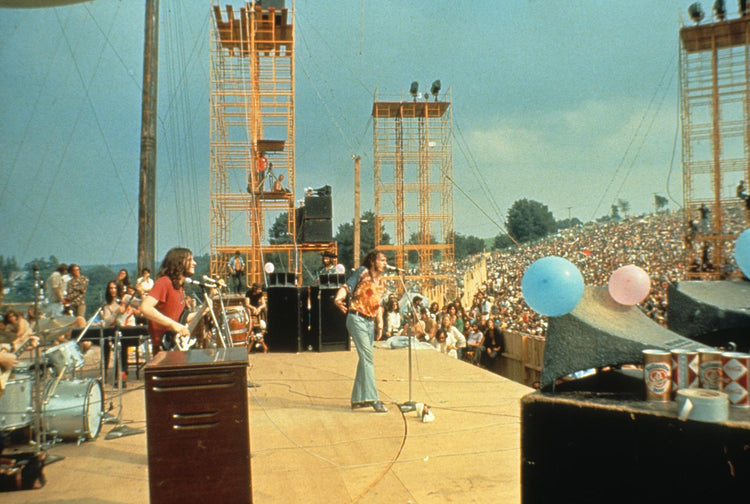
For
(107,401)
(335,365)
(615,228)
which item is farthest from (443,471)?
(615,228)

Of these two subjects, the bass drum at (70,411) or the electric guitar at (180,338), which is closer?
the bass drum at (70,411)

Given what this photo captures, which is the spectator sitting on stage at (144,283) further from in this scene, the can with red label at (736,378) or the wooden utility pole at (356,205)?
the wooden utility pole at (356,205)

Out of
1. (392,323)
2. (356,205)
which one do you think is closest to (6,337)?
(392,323)

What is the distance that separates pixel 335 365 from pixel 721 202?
20.3 metres

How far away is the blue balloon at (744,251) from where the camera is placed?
3.30 meters

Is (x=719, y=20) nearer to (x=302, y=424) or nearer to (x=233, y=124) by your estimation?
(x=233, y=124)

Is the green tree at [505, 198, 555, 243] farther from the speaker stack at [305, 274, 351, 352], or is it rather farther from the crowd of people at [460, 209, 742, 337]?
the speaker stack at [305, 274, 351, 352]

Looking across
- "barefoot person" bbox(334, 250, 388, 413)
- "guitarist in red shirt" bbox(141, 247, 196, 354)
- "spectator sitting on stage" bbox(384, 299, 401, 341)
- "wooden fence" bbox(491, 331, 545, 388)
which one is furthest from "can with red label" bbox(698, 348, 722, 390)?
"spectator sitting on stage" bbox(384, 299, 401, 341)

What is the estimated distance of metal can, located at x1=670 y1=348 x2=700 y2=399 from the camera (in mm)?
2000

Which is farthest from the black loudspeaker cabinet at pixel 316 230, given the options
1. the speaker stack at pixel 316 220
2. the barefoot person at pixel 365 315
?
the barefoot person at pixel 365 315

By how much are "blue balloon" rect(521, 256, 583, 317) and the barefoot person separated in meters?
3.28

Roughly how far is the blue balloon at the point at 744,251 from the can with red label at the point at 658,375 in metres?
1.75

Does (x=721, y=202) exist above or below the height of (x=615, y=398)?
above

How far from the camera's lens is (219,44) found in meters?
15.9
